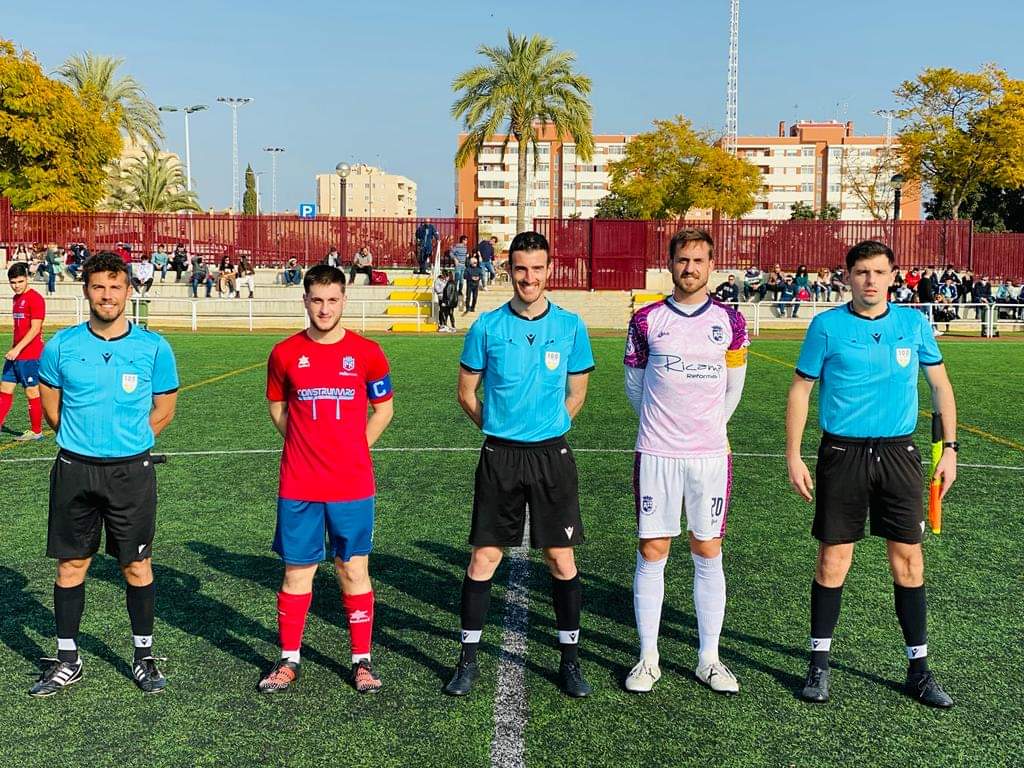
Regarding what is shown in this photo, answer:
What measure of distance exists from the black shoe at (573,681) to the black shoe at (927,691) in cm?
153

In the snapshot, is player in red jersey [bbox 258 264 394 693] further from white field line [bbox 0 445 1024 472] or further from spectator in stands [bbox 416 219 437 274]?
spectator in stands [bbox 416 219 437 274]

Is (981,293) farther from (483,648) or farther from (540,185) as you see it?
(540,185)

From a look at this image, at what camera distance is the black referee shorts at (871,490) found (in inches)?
174

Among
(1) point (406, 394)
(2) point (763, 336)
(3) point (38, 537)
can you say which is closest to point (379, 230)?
(2) point (763, 336)

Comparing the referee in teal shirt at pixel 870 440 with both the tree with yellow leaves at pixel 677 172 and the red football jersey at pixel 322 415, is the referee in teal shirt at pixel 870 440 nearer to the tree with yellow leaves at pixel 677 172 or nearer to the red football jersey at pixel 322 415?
the red football jersey at pixel 322 415

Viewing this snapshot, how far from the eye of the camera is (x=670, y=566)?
653cm

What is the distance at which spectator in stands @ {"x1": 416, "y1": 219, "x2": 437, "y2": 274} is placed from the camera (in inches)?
1362

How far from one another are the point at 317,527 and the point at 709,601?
190 centimetres

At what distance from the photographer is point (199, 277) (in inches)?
1318

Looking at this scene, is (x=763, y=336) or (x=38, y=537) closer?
(x=38, y=537)

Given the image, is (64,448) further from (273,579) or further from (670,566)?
(670,566)

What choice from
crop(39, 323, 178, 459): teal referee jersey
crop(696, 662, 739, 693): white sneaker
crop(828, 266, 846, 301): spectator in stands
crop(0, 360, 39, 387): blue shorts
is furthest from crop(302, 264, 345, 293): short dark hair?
crop(828, 266, 846, 301): spectator in stands

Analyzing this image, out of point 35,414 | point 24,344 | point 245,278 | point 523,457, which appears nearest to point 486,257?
point 245,278

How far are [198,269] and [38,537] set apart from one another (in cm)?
2773
